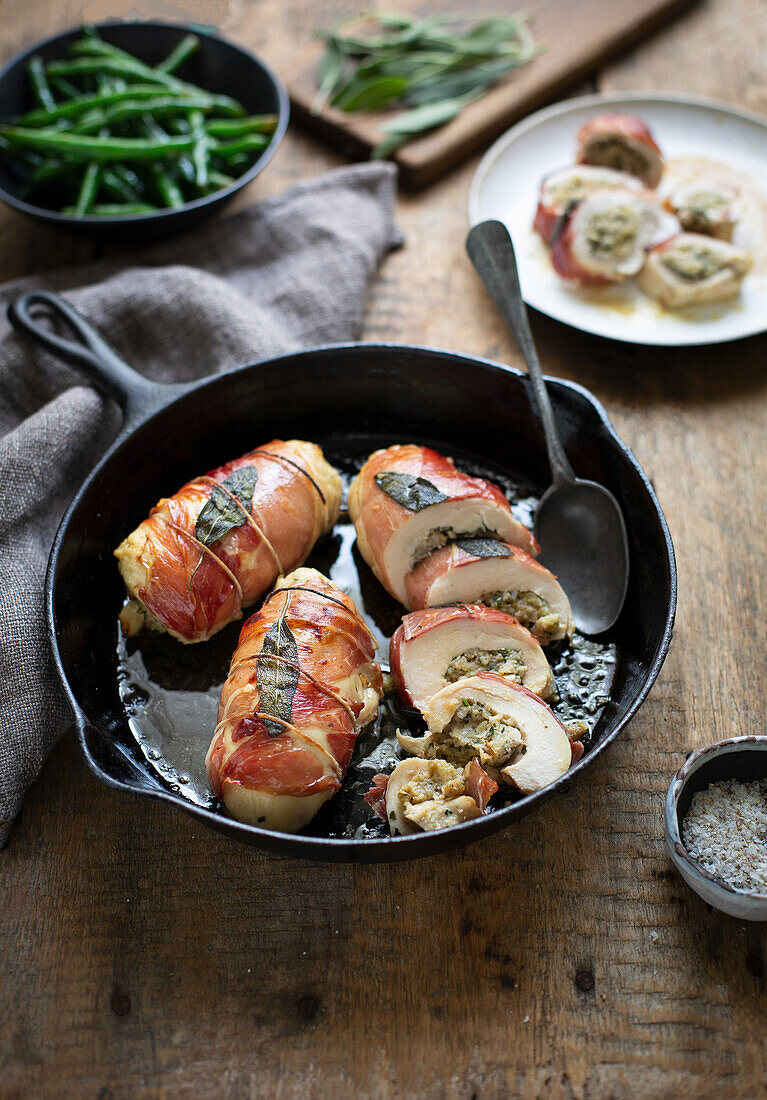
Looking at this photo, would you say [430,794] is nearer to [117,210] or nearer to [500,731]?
[500,731]

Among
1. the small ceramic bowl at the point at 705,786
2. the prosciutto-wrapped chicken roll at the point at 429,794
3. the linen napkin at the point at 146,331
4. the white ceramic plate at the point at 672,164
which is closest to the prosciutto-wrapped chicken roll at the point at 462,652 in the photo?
the prosciutto-wrapped chicken roll at the point at 429,794

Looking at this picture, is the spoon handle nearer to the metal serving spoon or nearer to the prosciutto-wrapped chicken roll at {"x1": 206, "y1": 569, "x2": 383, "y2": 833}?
the metal serving spoon

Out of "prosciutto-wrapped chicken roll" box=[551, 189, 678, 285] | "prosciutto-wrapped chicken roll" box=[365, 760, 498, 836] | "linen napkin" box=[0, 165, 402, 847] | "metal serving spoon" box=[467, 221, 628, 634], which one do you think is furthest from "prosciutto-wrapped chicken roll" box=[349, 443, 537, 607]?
"prosciutto-wrapped chicken roll" box=[551, 189, 678, 285]

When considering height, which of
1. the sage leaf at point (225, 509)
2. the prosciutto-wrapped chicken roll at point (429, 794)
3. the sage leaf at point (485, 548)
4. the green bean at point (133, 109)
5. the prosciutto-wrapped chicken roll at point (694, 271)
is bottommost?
the prosciutto-wrapped chicken roll at point (429, 794)

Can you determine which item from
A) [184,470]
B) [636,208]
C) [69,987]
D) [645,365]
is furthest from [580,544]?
[69,987]

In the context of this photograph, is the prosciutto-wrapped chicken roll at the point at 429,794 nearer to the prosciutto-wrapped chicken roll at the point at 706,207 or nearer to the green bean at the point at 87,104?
the prosciutto-wrapped chicken roll at the point at 706,207

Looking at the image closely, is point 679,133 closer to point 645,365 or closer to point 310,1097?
point 645,365
